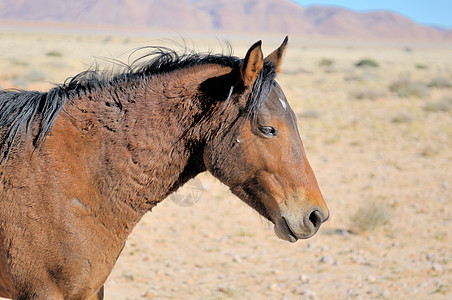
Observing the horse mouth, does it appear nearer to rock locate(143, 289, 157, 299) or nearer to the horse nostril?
the horse nostril

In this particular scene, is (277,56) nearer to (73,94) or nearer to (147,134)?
(147,134)

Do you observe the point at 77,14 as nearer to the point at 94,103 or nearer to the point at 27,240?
the point at 94,103

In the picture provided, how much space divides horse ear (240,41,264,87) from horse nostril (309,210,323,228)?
0.80 metres

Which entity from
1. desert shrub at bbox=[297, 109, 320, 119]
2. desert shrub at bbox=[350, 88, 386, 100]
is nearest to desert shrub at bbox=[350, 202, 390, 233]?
desert shrub at bbox=[297, 109, 320, 119]

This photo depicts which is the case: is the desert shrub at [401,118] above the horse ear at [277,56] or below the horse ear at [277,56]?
below

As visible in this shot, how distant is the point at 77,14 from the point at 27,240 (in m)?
2.08

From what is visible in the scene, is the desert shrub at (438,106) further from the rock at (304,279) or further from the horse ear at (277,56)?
the horse ear at (277,56)

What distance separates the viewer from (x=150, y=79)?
105 inches

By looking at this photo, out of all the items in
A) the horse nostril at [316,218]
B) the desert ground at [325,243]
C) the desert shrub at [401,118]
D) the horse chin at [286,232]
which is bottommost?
the desert shrub at [401,118]

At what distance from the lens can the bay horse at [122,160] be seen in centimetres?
232

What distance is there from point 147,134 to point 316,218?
106 centimetres

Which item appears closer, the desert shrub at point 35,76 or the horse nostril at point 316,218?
the horse nostril at point 316,218

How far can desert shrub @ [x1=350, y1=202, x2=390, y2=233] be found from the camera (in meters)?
6.66

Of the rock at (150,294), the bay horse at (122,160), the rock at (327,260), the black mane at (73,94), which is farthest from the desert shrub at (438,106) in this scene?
the black mane at (73,94)
